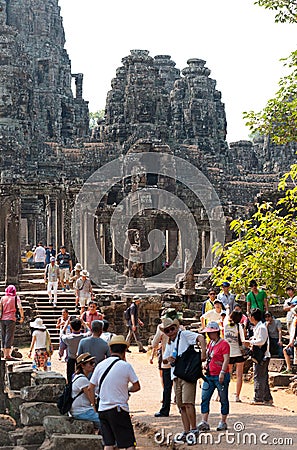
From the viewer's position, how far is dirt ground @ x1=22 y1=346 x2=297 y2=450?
9758 millimetres

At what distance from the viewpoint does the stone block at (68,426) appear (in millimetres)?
9156

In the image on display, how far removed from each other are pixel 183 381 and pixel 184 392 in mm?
133

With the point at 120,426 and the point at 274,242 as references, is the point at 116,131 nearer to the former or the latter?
the point at 274,242

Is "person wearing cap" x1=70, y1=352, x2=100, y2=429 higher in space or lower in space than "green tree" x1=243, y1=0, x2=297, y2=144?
lower

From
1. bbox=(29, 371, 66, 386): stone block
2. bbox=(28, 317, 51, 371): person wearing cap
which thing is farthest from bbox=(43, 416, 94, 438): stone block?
bbox=(28, 317, 51, 371): person wearing cap

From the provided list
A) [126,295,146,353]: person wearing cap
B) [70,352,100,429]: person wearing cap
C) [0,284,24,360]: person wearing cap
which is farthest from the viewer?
[126,295,146,353]: person wearing cap

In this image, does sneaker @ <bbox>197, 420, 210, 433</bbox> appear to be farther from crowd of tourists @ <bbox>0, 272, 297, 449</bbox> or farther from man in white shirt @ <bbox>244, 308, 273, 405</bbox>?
man in white shirt @ <bbox>244, 308, 273, 405</bbox>

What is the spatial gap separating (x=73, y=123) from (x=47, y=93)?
2585 millimetres

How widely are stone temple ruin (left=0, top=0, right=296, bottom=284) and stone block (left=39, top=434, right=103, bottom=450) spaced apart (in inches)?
944

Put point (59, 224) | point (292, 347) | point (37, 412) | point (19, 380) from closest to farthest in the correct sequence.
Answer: point (37, 412)
point (19, 380)
point (292, 347)
point (59, 224)

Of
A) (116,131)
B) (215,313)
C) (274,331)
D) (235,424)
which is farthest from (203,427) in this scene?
(116,131)

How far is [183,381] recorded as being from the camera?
9.95m

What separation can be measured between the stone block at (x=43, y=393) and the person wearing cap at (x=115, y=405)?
6.21ft

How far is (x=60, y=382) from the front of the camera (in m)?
10.6
